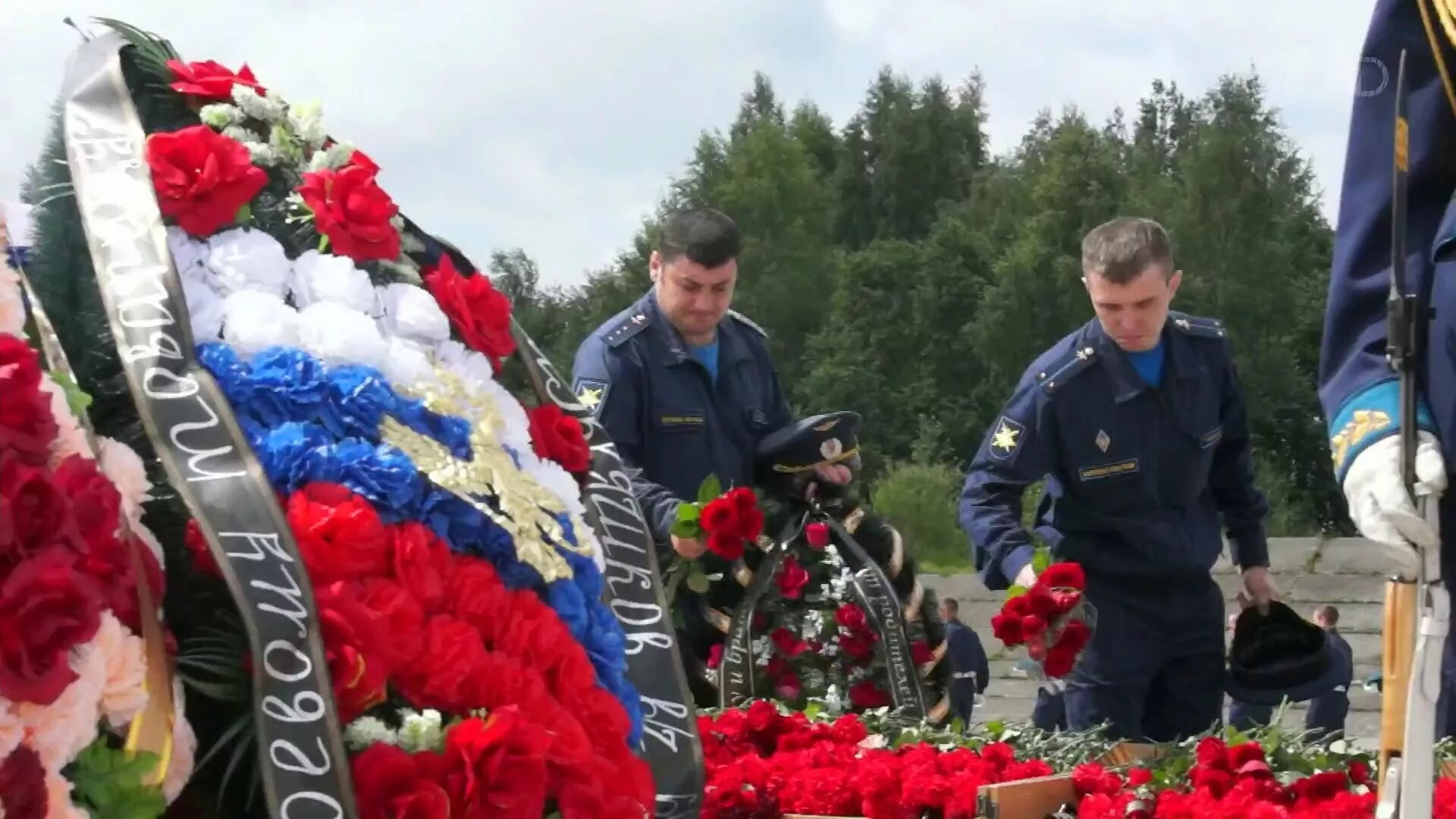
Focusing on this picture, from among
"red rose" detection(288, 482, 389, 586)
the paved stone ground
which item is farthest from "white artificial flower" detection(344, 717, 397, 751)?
the paved stone ground

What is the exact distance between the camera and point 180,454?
6.17 feet

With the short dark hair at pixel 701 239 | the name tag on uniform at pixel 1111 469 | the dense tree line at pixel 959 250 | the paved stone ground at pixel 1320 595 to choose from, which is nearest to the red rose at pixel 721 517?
the short dark hair at pixel 701 239

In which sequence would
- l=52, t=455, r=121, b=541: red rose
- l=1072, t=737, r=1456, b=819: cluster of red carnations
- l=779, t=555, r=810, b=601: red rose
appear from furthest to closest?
l=779, t=555, r=810, b=601: red rose, l=1072, t=737, r=1456, b=819: cluster of red carnations, l=52, t=455, r=121, b=541: red rose

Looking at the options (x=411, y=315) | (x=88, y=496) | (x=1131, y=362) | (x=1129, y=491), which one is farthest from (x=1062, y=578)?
(x=88, y=496)

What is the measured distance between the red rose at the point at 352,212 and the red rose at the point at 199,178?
98 millimetres

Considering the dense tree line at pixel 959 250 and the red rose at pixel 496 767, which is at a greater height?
the dense tree line at pixel 959 250

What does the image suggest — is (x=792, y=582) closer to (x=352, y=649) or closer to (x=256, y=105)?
(x=256, y=105)

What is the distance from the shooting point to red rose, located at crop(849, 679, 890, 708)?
14.3ft

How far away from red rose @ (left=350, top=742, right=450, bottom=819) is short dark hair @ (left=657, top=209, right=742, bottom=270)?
3167 mm

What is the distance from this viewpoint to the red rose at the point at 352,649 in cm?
183

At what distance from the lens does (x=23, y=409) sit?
1.63 metres

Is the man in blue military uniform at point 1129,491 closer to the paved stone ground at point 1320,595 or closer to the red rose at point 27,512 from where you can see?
the red rose at point 27,512

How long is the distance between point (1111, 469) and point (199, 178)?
3024mm

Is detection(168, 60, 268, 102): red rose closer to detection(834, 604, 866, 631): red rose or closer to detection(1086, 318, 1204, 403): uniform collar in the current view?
detection(834, 604, 866, 631): red rose
